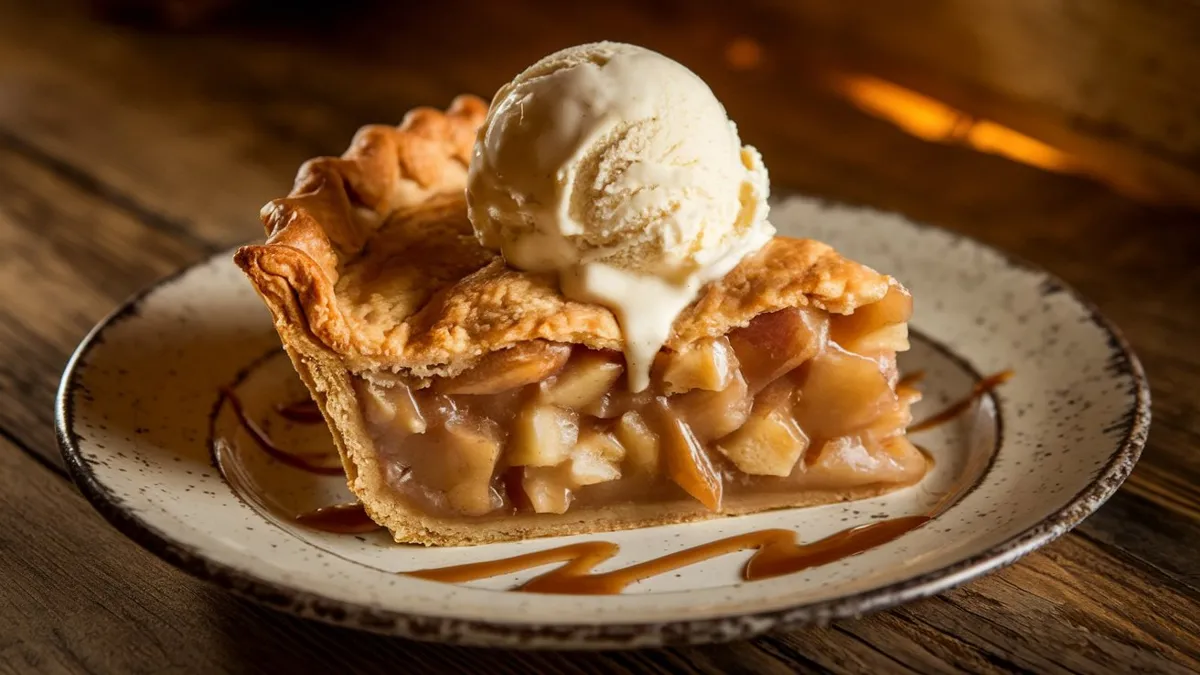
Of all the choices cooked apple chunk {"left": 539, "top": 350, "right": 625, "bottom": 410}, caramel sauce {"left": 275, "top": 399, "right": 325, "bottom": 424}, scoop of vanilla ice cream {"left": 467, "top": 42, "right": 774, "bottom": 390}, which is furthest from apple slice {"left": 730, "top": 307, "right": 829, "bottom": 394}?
caramel sauce {"left": 275, "top": 399, "right": 325, "bottom": 424}

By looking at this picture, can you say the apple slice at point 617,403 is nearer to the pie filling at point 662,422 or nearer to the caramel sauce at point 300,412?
the pie filling at point 662,422

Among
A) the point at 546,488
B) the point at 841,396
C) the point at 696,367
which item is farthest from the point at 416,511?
the point at 841,396

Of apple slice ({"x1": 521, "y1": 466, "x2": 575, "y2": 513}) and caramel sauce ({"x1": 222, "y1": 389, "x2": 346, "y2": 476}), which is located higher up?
apple slice ({"x1": 521, "y1": 466, "x2": 575, "y2": 513})

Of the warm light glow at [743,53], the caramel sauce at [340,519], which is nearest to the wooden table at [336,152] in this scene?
the warm light glow at [743,53]

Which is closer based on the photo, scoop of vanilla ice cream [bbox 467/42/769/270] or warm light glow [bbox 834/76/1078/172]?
scoop of vanilla ice cream [bbox 467/42/769/270]

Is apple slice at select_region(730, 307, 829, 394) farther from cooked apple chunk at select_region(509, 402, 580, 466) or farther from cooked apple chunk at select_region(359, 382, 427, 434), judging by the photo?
cooked apple chunk at select_region(359, 382, 427, 434)

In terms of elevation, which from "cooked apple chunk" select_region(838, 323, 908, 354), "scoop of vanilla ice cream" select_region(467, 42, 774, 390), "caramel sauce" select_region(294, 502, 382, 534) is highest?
"scoop of vanilla ice cream" select_region(467, 42, 774, 390)

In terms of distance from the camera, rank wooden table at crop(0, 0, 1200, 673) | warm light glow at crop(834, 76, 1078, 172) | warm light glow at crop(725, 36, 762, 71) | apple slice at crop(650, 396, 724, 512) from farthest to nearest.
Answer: warm light glow at crop(725, 36, 762, 71) → warm light glow at crop(834, 76, 1078, 172) → apple slice at crop(650, 396, 724, 512) → wooden table at crop(0, 0, 1200, 673)

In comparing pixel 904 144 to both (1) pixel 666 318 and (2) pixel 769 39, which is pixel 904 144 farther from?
(1) pixel 666 318

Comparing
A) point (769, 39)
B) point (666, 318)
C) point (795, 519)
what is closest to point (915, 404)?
point (795, 519)
